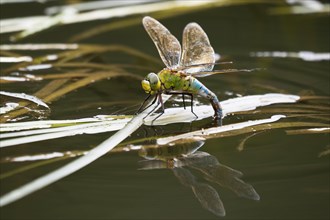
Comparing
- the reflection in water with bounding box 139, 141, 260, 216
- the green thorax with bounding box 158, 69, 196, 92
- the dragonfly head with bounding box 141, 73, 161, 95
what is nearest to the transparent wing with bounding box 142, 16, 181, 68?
the green thorax with bounding box 158, 69, 196, 92

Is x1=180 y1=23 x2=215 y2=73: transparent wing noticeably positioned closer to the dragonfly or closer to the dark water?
the dragonfly

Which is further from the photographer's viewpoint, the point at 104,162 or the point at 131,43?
the point at 131,43

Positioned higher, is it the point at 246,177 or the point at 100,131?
the point at 100,131

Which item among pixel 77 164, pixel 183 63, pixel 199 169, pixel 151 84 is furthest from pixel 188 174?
pixel 183 63

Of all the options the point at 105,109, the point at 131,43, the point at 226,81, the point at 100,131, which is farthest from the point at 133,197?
the point at 131,43

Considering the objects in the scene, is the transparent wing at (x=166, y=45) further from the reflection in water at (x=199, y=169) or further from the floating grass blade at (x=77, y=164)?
the reflection in water at (x=199, y=169)

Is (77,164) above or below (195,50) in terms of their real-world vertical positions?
below

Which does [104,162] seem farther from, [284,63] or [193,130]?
[284,63]

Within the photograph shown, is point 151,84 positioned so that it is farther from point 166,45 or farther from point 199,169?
point 199,169
